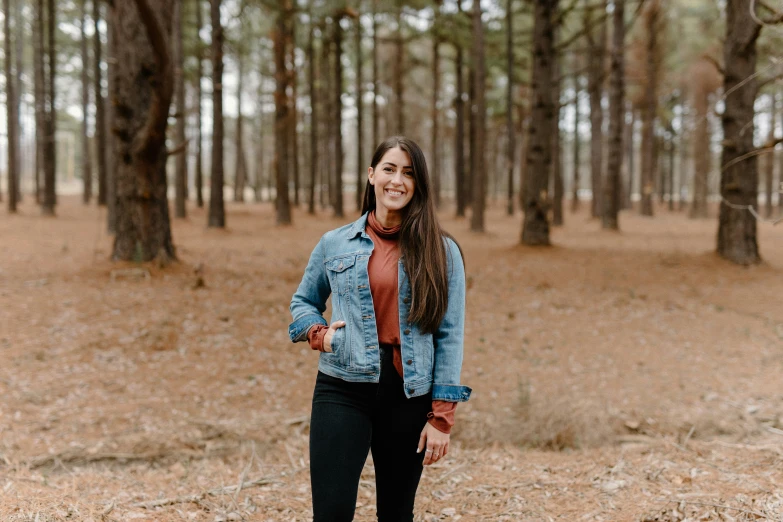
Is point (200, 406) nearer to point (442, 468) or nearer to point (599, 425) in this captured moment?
point (442, 468)

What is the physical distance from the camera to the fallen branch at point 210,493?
3957 mm

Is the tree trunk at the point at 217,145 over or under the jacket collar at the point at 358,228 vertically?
over

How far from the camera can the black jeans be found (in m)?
2.36

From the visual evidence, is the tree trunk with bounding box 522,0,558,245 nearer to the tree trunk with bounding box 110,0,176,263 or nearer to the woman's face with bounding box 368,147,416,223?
the tree trunk with bounding box 110,0,176,263

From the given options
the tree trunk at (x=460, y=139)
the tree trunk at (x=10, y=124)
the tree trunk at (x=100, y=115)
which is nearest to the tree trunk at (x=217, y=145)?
the tree trunk at (x=100, y=115)

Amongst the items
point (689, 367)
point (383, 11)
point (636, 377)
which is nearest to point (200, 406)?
point (636, 377)

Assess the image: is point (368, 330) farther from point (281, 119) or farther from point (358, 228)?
point (281, 119)

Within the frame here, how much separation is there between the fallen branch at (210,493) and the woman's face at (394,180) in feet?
9.19

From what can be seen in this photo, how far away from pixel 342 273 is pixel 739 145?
10.7 metres

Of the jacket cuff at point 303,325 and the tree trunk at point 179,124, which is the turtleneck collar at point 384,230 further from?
the tree trunk at point 179,124

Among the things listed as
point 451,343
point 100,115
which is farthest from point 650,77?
point 451,343

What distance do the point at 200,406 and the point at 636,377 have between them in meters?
4.92

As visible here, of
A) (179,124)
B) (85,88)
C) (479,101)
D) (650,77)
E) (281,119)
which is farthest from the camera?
(650,77)

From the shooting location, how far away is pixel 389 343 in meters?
2.43
